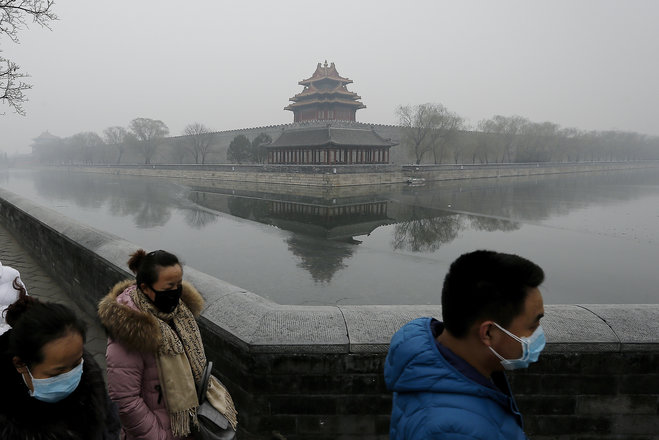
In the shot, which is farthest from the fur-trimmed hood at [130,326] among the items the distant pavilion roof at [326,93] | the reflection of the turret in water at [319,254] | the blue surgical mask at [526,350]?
the distant pavilion roof at [326,93]

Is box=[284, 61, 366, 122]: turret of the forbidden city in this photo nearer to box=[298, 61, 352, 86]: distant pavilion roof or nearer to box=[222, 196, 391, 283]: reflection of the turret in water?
box=[298, 61, 352, 86]: distant pavilion roof

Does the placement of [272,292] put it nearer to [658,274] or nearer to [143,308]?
[143,308]

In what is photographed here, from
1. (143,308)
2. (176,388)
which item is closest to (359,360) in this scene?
(176,388)

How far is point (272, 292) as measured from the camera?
7.91m

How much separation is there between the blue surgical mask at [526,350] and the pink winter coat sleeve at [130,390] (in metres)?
1.39

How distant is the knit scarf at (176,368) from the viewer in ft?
5.43

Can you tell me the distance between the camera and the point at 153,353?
1.64 m

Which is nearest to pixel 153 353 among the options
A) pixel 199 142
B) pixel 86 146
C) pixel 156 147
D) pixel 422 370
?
pixel 422 370

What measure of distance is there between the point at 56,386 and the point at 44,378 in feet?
0.17

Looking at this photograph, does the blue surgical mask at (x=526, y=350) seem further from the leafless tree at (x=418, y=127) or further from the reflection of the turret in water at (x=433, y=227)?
the leafless tree at (x=418, y=127)

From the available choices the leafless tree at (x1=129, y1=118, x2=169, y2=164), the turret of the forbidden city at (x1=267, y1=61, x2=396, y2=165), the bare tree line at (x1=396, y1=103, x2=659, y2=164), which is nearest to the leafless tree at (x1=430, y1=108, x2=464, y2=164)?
the bare tree line at (x1=396, y1=103, x2=659, y2=164)

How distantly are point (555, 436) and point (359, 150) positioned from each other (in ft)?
115

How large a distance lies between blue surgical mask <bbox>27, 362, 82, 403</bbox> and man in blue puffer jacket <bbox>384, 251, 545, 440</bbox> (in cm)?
106

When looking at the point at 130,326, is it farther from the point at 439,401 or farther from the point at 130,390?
the point at 439,401
